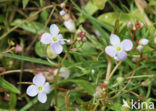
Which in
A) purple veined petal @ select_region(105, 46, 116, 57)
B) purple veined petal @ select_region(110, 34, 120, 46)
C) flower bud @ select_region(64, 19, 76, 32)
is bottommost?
purple veined petal @ select_region(105, 46, 116, 57)

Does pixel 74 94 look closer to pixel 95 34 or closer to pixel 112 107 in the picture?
pixel 112 107

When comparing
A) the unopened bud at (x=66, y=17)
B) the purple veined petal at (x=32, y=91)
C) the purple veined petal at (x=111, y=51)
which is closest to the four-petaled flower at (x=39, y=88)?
the purple veined petal at (x=32, y=91)

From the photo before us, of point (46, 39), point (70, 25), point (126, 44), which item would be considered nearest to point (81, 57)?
point (70, 25)

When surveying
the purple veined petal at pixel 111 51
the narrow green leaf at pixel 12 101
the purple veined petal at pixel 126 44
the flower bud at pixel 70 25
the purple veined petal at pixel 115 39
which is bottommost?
the narrow green leaf at pixel 12 101

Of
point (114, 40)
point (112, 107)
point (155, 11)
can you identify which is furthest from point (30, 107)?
point (155, 11)

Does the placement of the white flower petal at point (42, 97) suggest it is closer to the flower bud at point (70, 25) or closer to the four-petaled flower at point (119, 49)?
the four-petaled flower at point (119, 49)

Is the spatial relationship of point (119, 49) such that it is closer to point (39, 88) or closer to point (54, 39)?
point (54, 39)

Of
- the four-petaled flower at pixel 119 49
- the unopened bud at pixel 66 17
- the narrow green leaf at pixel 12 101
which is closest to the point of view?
the four-petaled flower at pixel 119 49

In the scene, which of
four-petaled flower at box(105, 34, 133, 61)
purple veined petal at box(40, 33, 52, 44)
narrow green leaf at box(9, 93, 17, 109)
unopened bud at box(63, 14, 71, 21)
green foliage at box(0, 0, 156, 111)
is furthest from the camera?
unopened bud at box(63, 14, 71, 21)

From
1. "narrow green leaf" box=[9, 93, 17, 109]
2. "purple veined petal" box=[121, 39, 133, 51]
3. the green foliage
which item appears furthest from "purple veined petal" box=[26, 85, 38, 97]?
"purple veined petal" box=[121, 39, 133, 51]

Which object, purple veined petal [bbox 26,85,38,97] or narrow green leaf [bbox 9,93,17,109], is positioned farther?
narrow green leaf [bbox 9,93,17,109]

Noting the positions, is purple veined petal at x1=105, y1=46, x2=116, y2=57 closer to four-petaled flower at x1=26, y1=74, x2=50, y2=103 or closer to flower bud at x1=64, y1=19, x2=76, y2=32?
four-petaled flower at x1=26, y1=74, x2=50, y2=103
